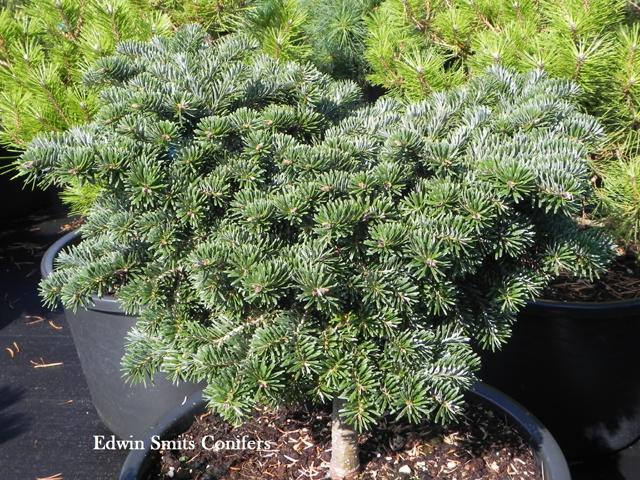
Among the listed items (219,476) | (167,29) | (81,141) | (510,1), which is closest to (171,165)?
(81,141)

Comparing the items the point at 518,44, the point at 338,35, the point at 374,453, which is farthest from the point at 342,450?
the point at 338,35

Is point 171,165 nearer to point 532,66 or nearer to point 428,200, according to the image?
point 428,200

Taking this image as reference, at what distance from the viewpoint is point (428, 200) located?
112 cm

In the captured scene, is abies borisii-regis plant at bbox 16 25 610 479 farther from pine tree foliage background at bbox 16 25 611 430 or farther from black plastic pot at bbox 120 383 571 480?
black plastic pot at bbox 120 383 571 480

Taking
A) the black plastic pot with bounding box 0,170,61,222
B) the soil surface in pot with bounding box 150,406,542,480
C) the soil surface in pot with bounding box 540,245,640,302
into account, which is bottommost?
the soil surface in pot with bounding box 150,406,542,480

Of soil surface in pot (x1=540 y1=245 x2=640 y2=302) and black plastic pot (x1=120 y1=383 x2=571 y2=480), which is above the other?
soil surface in pot (x1=540 y1=245 x2=640 y2=302)

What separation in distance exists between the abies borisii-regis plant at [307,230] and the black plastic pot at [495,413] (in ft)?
1.16

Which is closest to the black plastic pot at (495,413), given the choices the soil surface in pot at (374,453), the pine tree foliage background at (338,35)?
the soil surface in pot at (374,453)

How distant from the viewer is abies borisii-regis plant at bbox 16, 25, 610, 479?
1.07 m

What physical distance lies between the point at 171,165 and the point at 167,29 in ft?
4.29

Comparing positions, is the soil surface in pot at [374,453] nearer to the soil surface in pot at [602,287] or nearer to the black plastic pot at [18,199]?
the soil surface in pot at [602,287]

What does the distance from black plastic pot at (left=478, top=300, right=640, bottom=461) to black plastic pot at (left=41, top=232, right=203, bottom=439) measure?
3.77ft

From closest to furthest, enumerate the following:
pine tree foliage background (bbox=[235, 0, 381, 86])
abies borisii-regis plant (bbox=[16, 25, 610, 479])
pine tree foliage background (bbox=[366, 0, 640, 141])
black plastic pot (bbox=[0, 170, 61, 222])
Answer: abies borisii-regis plant (bbox=[16, 25, 610, 479]) < pine tree foliage background (bbox=[366, 0, 640, 141]) < pine tree foliage background (bbox=[235, 0, 381, 86]) < black plastic pot (bbox=[0, 170, 61, 222])

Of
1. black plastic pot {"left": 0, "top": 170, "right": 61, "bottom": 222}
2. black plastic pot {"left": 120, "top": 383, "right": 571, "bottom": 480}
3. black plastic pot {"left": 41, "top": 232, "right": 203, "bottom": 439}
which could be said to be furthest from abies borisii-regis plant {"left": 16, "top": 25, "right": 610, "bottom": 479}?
black plastic pot {"left": 0, "top": 170, "right": 61, "bottom": 222}
